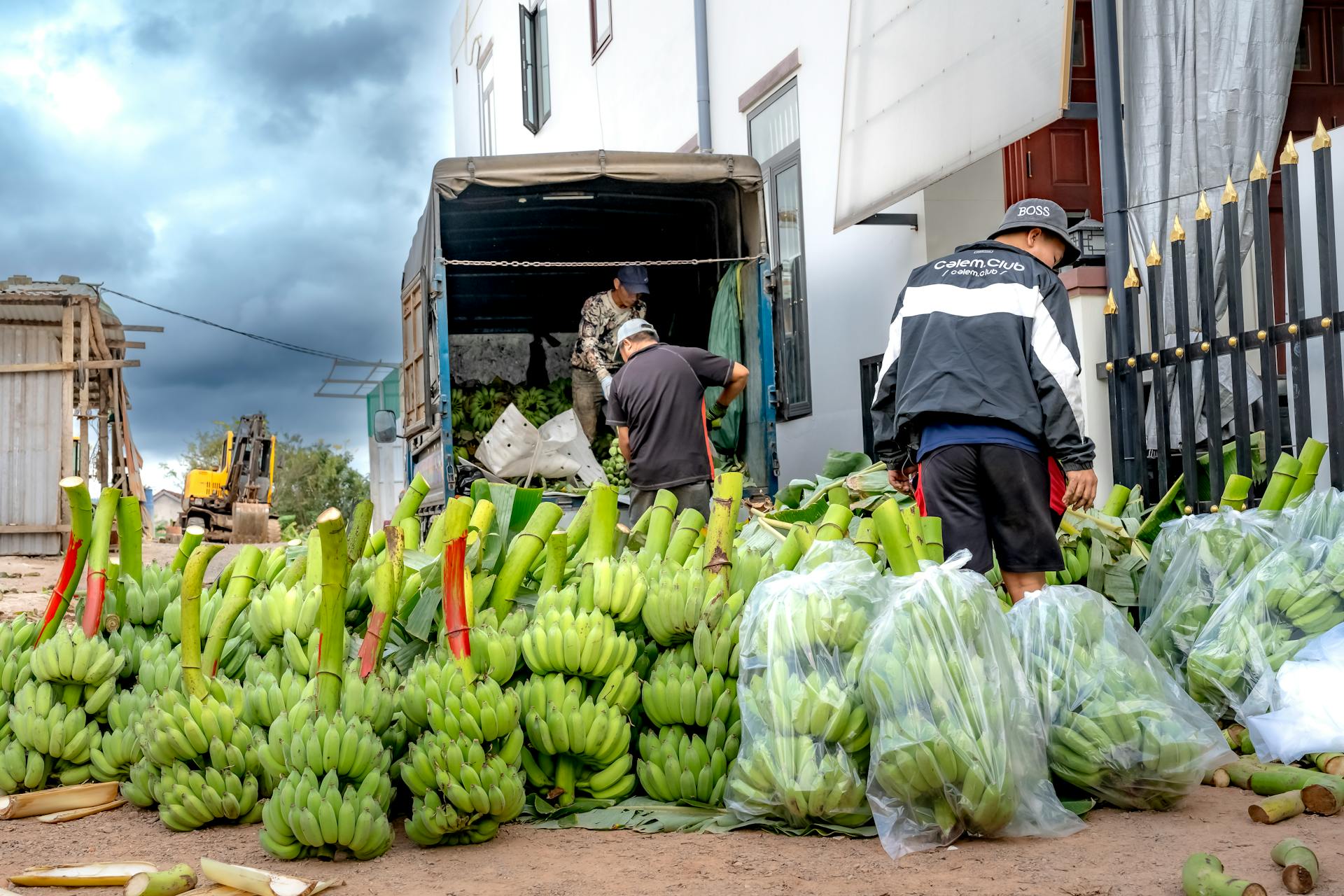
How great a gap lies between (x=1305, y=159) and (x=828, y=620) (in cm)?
466

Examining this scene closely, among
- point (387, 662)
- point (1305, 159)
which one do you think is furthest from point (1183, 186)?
point (387, 662)

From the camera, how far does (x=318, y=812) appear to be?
2.58 m

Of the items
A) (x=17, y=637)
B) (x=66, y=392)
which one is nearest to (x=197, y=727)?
(x=17, y=637)

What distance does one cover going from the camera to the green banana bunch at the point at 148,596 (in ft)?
11.5

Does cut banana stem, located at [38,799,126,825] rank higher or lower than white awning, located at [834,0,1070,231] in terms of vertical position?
lower

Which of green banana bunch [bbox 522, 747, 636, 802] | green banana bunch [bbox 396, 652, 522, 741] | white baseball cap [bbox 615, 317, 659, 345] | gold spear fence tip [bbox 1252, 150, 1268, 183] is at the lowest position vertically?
green banana bunch [bbox 522, 747, 636, 802]

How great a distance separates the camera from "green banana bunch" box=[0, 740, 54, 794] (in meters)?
3.24

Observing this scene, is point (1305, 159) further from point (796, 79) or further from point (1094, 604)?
point (796, 79)

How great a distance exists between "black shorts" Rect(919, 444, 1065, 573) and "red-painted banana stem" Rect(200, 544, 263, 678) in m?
2.21

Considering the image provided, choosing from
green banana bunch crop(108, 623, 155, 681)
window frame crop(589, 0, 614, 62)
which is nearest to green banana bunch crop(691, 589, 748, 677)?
green banana bunch crop(108, 623, 155, 681)

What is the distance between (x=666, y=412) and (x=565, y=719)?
4151 mm

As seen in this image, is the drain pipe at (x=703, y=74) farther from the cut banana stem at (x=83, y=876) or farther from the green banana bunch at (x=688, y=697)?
the cut banana stem at (x=83, y=876)

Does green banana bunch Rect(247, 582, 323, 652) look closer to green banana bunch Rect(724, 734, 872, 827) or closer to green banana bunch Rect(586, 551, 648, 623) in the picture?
green banana bunch Rect(586, 551, 648, 623)

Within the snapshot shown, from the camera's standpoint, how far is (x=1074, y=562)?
4.48 metres
